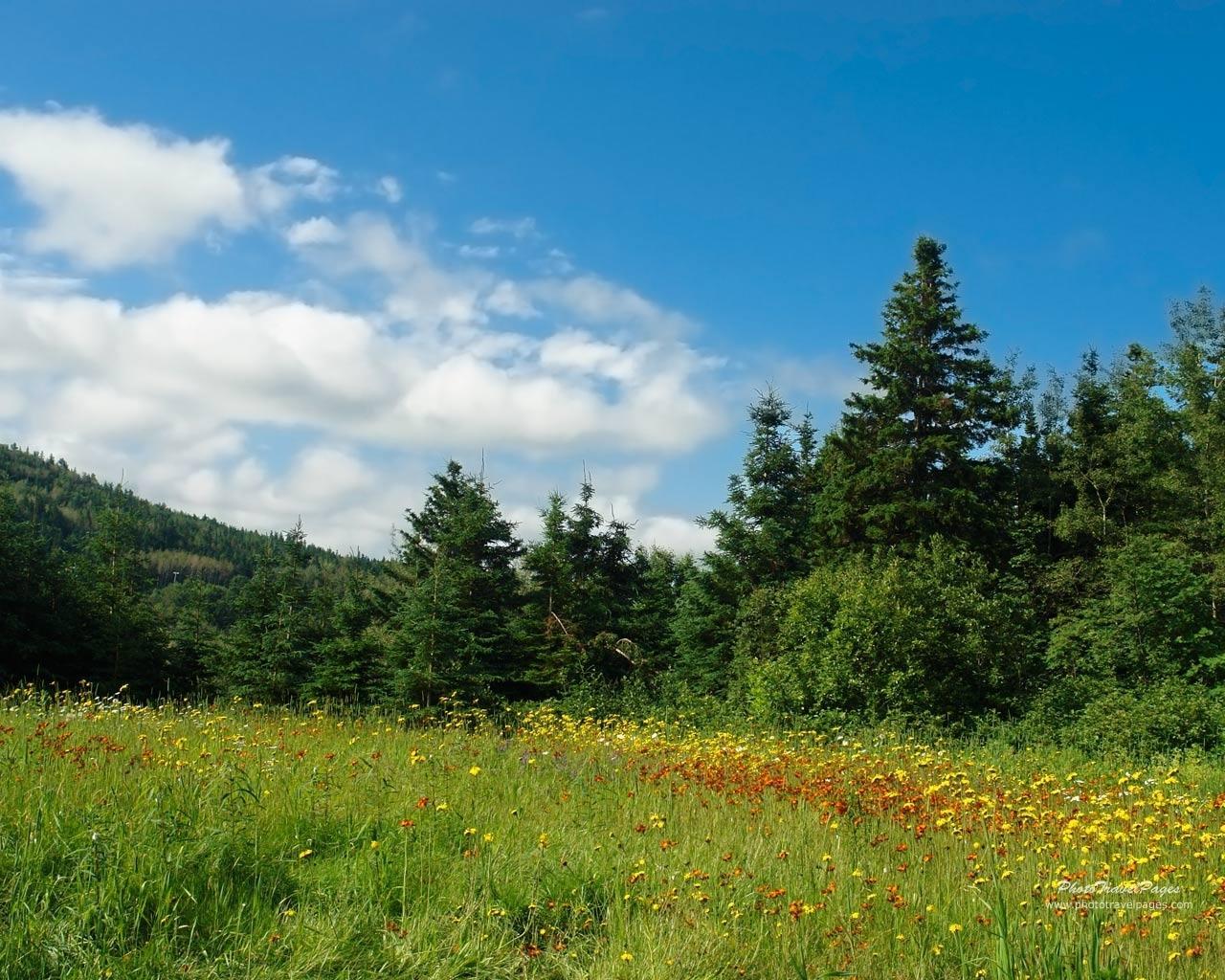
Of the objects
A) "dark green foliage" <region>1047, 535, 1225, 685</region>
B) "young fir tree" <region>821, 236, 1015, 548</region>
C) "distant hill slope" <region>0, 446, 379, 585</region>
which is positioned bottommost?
"dark green foliage" <region>1047, 535, 1225, 685</region>

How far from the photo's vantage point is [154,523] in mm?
169125

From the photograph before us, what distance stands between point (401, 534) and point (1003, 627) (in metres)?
25.0

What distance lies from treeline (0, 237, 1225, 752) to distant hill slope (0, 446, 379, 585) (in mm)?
117897

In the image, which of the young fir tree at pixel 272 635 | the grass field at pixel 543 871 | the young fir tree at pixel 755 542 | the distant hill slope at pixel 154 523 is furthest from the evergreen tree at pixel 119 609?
the distant hill slope at pixel 154 523

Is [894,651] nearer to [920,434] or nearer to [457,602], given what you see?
[920,434]

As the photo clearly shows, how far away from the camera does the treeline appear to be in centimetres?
1875

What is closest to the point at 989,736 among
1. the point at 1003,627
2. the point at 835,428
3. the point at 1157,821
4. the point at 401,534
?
the point at 1003,627

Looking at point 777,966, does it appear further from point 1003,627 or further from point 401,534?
point 401,534

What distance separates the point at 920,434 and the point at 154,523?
175 meters

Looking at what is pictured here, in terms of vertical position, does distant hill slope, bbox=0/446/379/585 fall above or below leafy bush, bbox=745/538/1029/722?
above

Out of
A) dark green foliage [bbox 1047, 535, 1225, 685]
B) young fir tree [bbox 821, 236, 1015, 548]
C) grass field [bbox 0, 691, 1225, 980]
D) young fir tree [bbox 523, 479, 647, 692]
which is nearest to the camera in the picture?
grass field [bbox 0, 691, 1225, 980]

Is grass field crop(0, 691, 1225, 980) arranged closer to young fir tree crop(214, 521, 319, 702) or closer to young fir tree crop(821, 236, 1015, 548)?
young fir tree crop(821, 236, 1015, 548)

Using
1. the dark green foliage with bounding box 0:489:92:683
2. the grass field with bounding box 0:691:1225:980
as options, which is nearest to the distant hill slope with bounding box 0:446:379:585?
the dark green foliage with bounding box 0:489:92:683

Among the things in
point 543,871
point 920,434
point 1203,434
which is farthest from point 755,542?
point 543,871
